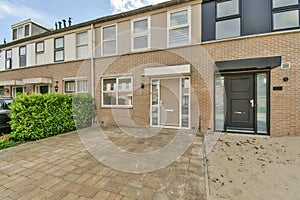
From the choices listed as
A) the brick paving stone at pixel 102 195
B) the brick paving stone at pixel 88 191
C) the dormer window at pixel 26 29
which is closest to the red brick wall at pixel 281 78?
the brick paving stone at pixel 102 195

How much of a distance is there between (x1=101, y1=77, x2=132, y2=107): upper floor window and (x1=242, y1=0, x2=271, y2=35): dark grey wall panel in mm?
5023

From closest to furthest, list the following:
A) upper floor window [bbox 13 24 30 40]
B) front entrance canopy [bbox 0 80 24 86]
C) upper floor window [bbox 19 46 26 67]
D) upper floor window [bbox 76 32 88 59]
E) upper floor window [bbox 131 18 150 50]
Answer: upper floor window [bbox 131 18 150 50] < upper floor window [bbox 76 32 88 59] < front entrance canopy [bbox 0 80 24 86] < upper floor window [bbox 19 46 26 67] < upper floor window [bbox 13 24 30 40]

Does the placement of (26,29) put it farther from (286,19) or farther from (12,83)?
(286,19)

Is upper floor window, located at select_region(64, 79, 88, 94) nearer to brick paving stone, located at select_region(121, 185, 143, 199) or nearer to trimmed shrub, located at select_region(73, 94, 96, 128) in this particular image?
trimmed shrub, located at select_region(73, 94, 96, 128)

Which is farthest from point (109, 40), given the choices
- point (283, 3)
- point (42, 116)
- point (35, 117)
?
point (283, 3)

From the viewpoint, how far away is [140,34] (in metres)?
7.16

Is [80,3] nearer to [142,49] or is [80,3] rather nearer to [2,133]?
[142,49]

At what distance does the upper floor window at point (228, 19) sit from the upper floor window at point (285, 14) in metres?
1.06

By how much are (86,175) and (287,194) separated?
10.6 ft

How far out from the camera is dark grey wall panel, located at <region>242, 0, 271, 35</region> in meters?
5.20

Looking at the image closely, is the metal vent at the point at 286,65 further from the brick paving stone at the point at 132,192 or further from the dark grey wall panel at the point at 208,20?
the brick paving stone at the point at 132,192

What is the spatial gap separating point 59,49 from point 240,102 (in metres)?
9.89

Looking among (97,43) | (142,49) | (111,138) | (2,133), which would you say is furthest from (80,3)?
(111,138)

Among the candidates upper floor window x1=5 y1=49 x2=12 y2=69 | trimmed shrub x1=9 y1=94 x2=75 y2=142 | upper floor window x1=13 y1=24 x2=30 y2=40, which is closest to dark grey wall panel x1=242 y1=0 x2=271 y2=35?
trimmed shrub x1=9 y1=94 x2=75 y2=142
